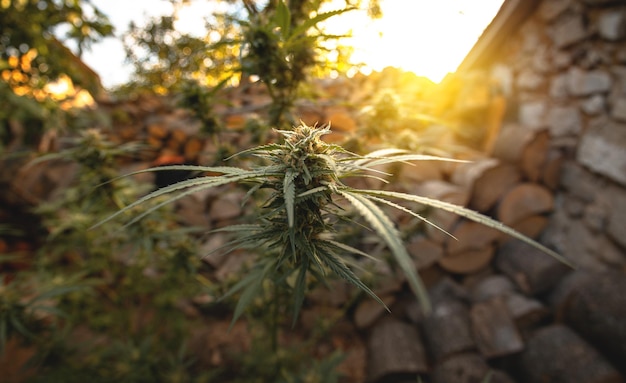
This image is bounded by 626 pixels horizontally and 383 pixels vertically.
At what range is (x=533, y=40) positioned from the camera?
2.69 metres

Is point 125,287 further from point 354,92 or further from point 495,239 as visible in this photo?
point 354,92

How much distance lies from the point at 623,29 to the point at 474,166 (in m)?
1.24

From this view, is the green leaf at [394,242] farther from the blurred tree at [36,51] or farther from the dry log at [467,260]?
the blurred tree at [36,51]

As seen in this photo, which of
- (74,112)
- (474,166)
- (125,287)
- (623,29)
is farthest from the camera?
(74,112)

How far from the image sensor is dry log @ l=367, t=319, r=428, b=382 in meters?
1.75

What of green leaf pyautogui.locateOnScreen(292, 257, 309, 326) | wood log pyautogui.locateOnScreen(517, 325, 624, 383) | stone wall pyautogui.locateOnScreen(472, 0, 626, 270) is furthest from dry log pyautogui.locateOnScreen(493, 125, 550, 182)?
green leaf pyautogui.locateOnScreen(292, 257, 309, 326)

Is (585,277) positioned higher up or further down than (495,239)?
further down

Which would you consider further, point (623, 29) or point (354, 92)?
point (354, 92)

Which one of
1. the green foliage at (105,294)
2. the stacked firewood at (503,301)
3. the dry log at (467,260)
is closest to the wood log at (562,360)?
the stacked firewood at (503,301)

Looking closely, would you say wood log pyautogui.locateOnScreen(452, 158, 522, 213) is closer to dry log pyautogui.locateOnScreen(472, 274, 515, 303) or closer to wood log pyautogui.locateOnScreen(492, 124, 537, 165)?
wood log pyautogui.locateOnScreen(492, 124, 537, 165)

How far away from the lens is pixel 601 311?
1.63 m

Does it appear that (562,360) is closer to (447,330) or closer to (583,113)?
(447,330)

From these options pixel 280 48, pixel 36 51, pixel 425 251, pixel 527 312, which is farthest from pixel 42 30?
pixel 527 312

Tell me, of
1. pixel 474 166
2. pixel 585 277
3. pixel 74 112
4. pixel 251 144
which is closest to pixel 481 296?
pixel 585 277
